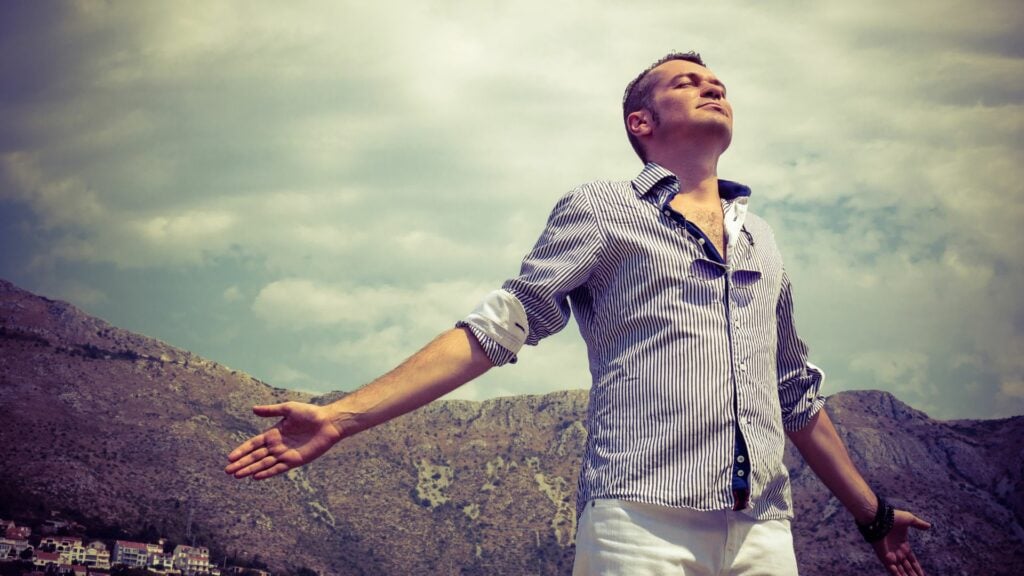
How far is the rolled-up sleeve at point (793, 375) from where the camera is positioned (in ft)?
11.5

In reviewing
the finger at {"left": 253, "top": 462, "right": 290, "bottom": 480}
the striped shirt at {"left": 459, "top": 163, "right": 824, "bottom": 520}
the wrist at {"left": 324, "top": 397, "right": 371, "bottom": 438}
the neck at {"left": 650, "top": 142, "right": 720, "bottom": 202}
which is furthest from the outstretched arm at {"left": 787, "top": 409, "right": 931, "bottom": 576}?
the finger at {"left": 253, "top": 462, "right": 290, "bottom": 480}

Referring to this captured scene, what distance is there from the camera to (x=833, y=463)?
3.56 meters

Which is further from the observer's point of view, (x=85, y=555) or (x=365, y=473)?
(x=365, y=473)

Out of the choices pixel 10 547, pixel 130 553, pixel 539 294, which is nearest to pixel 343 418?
pixel 539 294

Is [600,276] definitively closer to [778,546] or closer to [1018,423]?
[778,546]

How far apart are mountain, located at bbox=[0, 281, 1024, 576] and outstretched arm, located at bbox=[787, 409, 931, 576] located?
94.5 metres

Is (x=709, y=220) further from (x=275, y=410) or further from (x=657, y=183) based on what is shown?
(x=275, y=410)

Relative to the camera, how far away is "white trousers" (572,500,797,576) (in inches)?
97.0

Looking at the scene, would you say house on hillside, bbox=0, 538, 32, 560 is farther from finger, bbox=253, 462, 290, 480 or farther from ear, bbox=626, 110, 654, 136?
ear, bbox=626, 110, 654, 136

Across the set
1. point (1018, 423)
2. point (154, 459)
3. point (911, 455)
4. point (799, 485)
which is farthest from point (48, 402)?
point (1018, 423)

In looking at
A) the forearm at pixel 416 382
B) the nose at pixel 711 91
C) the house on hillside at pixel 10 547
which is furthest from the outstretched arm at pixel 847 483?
the house on hillside at pixel 10 547

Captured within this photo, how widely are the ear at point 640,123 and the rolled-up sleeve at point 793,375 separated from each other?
2.79 ft

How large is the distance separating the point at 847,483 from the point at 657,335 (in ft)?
4.83

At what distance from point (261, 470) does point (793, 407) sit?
2.18 m
